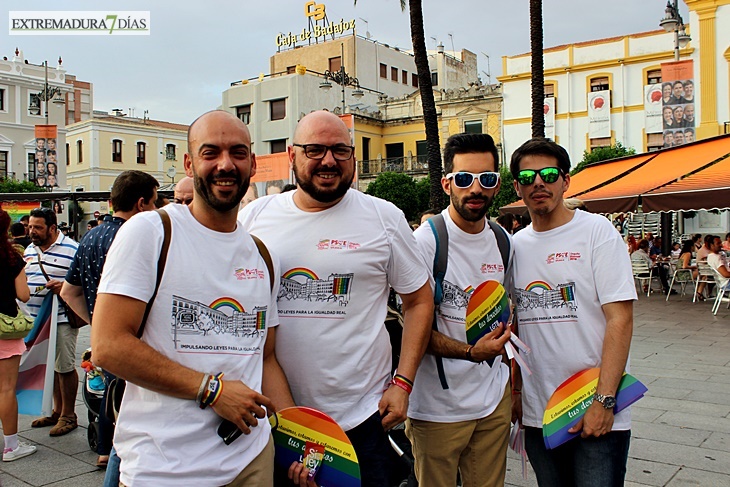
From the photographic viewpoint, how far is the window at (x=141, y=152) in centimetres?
5069

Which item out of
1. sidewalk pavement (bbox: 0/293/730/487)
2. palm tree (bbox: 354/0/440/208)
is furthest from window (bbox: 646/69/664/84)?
sidewalk pavement (bbox: 0/293/730/487)

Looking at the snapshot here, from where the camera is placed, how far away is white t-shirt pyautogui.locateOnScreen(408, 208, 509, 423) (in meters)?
2.71

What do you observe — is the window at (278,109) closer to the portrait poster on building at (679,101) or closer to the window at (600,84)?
the window at (600,84)

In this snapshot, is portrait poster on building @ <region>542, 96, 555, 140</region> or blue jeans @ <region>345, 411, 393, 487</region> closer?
blue jeans @ <region>345, 411, 393, 487</region>

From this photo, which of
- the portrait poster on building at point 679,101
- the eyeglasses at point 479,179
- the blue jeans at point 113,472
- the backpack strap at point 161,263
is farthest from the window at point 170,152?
the backpack strap at point 161,263

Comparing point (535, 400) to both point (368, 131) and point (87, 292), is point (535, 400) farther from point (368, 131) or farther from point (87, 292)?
point (368, 131)

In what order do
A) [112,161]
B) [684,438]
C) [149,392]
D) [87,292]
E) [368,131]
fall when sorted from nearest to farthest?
1. [149,392]
2. [87,292]
3. [684,438]
4. [368,131]
5. [112,161]

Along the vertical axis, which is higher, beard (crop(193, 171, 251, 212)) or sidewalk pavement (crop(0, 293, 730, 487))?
beard (crop(193, 171, 251, 212))

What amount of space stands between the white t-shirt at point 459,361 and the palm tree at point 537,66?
463 inches

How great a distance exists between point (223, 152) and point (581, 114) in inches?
1510

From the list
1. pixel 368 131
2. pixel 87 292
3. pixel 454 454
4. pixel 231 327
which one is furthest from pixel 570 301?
pixel 368 131

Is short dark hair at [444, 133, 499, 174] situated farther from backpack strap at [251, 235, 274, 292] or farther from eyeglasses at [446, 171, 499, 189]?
backpack strap at [251, 235, 274, 292]

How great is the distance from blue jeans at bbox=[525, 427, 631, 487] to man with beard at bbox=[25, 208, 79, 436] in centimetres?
433

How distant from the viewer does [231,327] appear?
2035 mm
